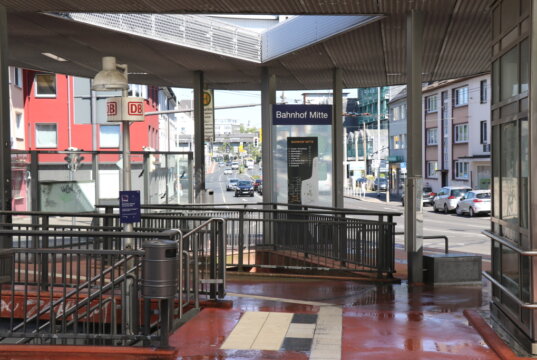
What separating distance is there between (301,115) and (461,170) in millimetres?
45026

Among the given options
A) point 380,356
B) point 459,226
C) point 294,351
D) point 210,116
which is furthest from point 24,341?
point 459,226

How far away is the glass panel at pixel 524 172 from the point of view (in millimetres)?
7273

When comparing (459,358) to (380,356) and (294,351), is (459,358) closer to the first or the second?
(380,356)

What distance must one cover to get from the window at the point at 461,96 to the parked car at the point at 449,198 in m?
12.1

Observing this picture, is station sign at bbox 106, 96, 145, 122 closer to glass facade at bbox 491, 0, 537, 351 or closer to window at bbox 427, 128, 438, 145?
glass facade at bbox 491, 0, 537, 351

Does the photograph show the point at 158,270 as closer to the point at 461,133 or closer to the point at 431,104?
the point at 461,133

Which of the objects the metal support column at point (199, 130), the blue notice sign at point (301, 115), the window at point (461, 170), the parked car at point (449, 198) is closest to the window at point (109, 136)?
the parked car at point (449, 198)

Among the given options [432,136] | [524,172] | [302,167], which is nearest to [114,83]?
[524,172]

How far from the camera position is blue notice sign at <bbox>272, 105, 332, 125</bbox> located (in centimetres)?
1928

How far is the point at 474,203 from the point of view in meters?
43.8

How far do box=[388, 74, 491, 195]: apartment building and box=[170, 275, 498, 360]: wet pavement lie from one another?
4553cm

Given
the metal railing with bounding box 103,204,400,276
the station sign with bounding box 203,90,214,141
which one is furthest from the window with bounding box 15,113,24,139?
the metal railing with bounding box 103,204,400,276

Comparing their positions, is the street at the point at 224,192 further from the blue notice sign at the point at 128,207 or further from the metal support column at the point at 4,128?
the blue notice sign at the point at 128,207

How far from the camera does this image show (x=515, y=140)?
25.5 feet
